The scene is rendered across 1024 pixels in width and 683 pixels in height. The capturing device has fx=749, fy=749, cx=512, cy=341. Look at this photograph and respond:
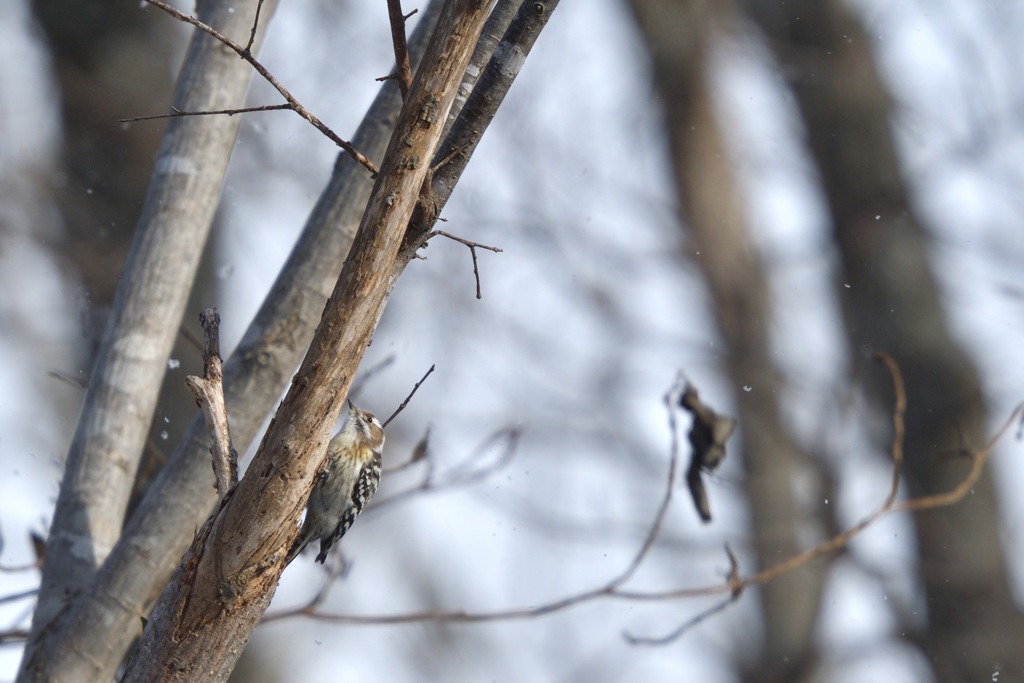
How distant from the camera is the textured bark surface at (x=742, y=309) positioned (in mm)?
4652

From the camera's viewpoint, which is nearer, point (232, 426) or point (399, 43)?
point (399, 43)

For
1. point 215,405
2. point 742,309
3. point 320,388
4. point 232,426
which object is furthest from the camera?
point 742,309

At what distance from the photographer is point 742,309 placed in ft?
17.2

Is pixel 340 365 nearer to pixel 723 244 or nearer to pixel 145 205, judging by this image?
pixel 145 205

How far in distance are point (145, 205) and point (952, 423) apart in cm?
378

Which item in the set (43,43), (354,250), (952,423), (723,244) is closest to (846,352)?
(952,423)

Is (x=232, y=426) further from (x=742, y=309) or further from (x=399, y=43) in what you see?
(x=742, y=309)

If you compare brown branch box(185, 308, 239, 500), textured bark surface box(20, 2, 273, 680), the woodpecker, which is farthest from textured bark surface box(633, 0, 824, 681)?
brown branch box(185, 308, 239, 500)

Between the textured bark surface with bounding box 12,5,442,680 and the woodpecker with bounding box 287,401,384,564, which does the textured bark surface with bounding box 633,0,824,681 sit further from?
the textured bark surface with bounding box 12,5,442,680

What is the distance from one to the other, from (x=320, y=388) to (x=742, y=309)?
436 cm

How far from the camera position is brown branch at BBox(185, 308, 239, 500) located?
158 cm

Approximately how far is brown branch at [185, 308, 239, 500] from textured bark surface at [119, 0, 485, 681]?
7.6 inches

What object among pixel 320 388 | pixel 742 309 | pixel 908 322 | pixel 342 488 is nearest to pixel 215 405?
pixel 320 388

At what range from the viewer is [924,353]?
12.9ft
